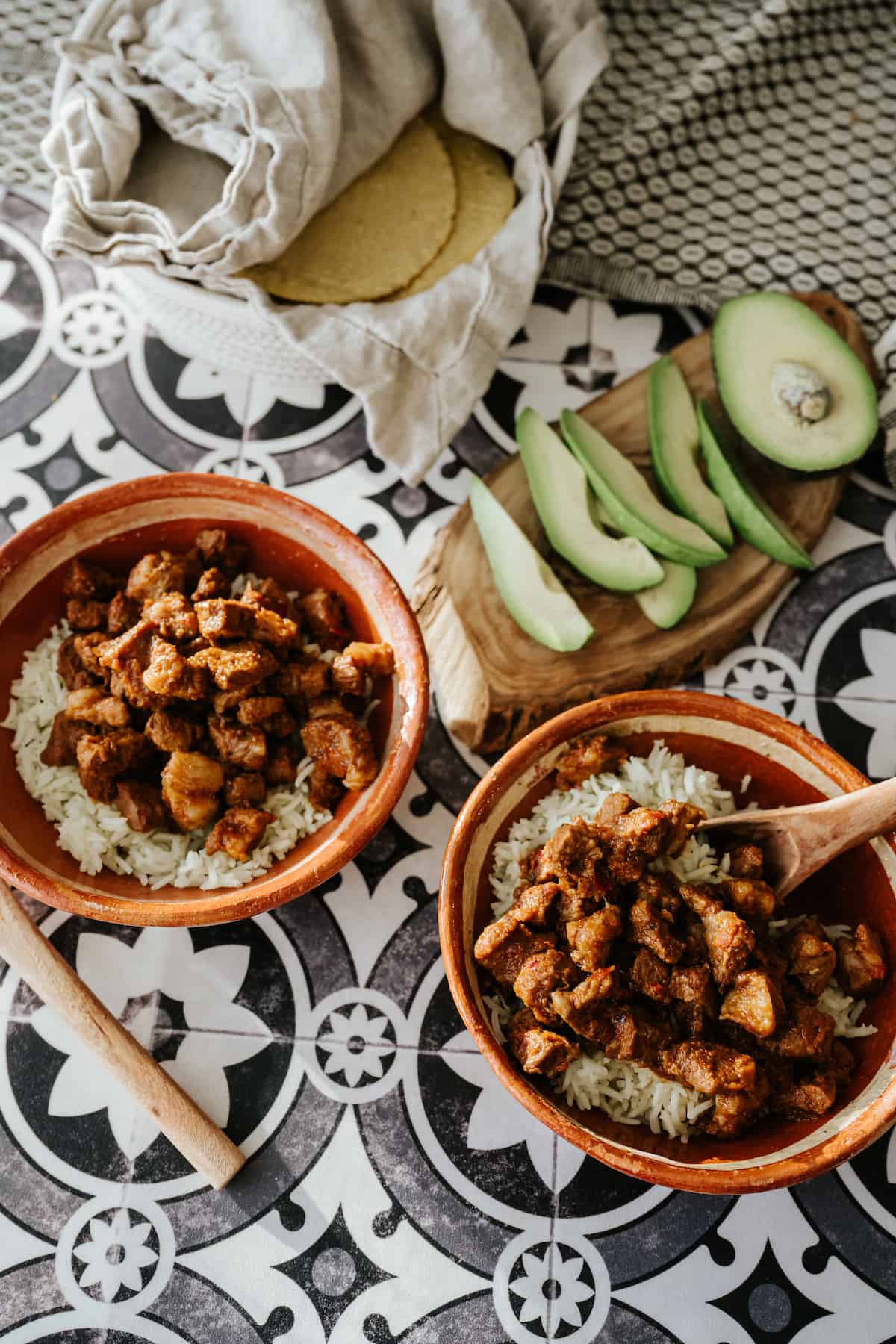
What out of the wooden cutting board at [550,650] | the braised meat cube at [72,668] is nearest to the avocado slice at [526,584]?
the wooden cutting board at [550,650]

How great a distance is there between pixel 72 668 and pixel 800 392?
1.61m

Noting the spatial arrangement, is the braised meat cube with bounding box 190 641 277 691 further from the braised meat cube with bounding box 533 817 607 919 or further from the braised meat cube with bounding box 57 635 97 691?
the braised meat cube with bounding box 533 817 607 919

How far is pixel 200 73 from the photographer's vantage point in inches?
89.4

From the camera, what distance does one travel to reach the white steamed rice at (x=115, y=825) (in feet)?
6.30

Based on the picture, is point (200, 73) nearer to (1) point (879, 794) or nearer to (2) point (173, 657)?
(2) point (173, 657)

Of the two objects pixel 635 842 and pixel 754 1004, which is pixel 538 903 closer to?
pixel 635 842

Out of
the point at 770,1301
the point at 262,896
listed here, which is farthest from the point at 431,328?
the point at 770,1301

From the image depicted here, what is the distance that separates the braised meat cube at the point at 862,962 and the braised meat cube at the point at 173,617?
4.27 ft

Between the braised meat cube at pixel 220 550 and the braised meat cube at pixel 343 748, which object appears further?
the braised meat cube at pixel 220 550

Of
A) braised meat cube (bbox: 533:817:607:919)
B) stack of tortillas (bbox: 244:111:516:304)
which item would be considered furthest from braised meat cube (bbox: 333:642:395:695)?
stack of tortillas (bbox: 244:111:516:304)

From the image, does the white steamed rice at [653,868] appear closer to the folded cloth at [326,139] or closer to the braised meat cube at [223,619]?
the braised meat cube at [223,619]

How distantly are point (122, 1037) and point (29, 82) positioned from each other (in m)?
2.34

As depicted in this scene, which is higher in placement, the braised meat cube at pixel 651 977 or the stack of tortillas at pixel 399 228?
the stack of tortillas at pixel 399 228

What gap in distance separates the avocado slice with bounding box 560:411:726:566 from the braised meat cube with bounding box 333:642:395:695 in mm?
601
